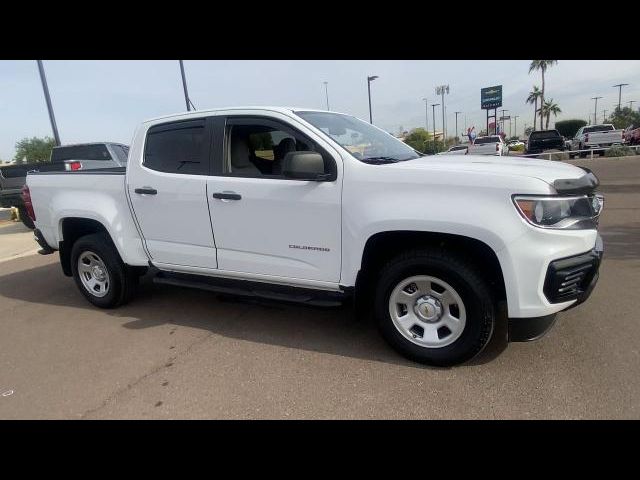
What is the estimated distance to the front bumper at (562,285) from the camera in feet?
9.37

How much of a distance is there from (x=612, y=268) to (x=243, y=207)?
4.25 meters

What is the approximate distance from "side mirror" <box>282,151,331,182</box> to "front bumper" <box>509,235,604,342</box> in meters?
1.67

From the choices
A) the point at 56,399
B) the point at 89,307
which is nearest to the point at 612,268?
the point at 56,399

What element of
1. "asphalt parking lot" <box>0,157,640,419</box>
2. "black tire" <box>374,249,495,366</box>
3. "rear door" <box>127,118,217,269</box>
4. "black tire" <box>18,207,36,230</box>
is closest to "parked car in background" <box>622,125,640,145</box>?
"asphalt parking lot" <box>0,157,640,419</box>

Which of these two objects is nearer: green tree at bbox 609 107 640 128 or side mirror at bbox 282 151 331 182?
side mirror at bbox 282 151 331 182

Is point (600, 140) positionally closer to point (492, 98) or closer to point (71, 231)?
point (71, 231)

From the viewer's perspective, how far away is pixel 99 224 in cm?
480

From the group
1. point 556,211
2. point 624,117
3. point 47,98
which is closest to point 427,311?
point 556,211

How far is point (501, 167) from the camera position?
122 inches

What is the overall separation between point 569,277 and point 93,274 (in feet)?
15.2

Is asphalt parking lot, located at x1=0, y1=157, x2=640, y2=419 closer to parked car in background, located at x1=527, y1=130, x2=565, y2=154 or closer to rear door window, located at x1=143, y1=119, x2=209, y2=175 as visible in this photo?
rear door window, located at x1=143, y1=119, x2=209, y2=175

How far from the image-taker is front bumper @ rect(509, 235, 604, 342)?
286cm
